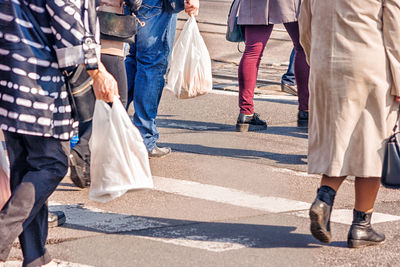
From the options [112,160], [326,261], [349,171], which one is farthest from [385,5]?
[112,160]

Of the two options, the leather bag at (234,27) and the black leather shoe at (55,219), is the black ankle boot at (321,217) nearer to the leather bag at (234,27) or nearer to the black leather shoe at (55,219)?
→ the black leather shoe at (55,219)

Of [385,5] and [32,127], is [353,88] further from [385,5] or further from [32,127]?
[32,127]

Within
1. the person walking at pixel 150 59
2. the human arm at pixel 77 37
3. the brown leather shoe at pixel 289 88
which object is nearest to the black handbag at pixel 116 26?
the person walking at pixel 150 59

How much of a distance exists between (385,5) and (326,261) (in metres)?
1.39

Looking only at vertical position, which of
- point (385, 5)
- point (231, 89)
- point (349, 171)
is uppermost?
point (385, 5)

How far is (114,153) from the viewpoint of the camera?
13.0 ft

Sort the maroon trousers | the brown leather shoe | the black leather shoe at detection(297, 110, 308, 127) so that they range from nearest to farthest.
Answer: the maroon trousers, the black leather shoe at detection(297, 110, 308, 127), the brown leather shoe

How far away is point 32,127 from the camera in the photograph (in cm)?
372

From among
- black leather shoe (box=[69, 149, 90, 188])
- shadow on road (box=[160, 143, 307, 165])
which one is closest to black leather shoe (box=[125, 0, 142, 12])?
black leather shoe (box=[69, 149, 90, 188])

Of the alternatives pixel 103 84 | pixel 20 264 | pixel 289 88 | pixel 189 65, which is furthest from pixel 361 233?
pixel 289 88

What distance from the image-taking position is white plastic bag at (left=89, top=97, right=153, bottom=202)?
3.98 m

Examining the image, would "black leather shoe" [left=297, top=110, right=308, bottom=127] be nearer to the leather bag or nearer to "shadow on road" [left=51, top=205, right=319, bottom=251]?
the leather bag

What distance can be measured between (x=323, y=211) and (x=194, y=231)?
0.85 meters

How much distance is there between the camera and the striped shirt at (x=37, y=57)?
3656 mm
